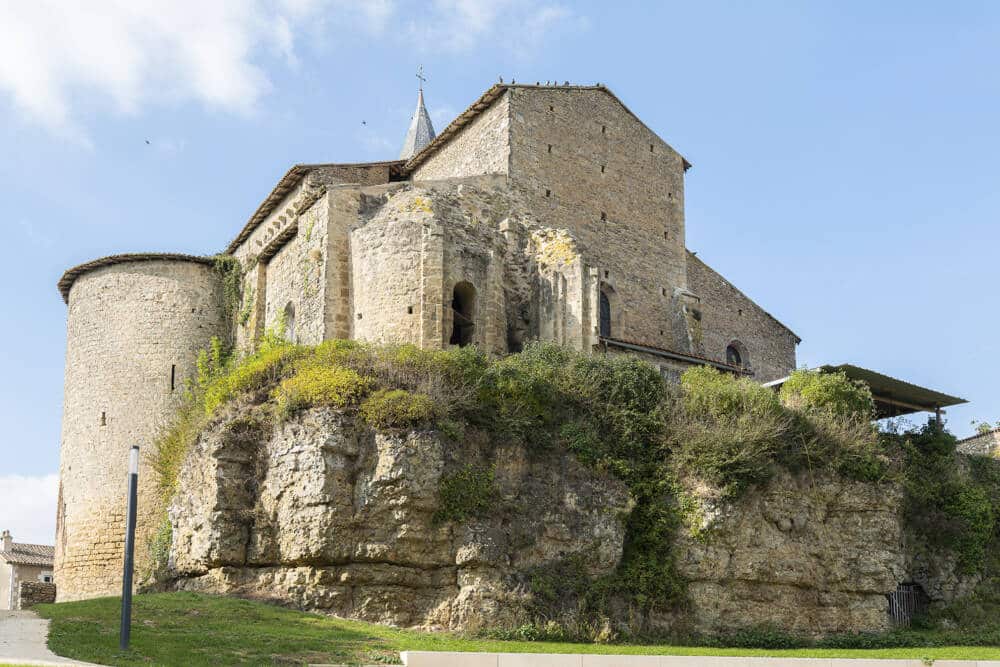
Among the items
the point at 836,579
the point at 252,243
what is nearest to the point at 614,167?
the point at 252,243

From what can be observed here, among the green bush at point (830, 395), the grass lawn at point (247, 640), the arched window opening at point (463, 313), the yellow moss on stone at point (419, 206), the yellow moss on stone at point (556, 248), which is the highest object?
the yellow moss on stone at point (419, 206)

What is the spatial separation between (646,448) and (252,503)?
28.2 feet

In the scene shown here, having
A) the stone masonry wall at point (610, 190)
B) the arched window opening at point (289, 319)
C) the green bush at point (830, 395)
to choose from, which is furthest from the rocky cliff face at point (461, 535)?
the stone masonry wall at point (610, 190)

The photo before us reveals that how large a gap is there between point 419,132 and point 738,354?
25.5 m

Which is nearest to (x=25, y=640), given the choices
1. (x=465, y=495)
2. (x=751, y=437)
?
(x=465, y=495)

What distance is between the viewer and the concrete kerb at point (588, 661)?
51.6 feet

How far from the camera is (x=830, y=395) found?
82.4 feet

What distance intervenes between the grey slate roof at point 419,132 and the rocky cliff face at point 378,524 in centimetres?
3390

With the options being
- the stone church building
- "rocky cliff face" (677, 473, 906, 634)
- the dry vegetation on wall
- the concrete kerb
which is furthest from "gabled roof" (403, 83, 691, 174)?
the concrete kerb

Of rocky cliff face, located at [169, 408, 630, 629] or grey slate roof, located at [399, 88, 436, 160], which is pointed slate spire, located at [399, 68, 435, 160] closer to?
grey slate roof, located at [399, 88, 436, 160]

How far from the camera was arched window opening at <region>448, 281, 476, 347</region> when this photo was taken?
26.2 meters

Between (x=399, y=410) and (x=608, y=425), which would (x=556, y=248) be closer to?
(x=608, y=425)

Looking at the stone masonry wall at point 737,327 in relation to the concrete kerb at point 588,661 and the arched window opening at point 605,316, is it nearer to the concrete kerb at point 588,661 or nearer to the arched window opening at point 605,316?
the arched window opening at point 605,316

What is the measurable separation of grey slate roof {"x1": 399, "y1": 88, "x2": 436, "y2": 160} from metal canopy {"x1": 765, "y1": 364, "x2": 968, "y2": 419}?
98.1 feet
